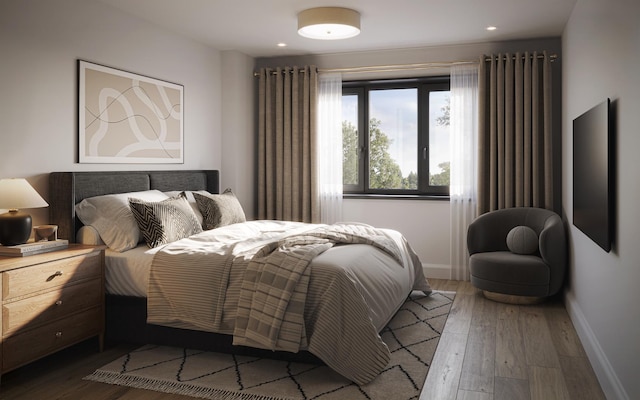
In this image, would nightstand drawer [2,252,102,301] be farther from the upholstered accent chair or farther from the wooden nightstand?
the upholstered accent chair

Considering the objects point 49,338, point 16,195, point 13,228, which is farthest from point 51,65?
point 49,338

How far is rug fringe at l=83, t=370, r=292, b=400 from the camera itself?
285cm

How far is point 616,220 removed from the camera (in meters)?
2.69

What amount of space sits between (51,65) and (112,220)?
1109mm

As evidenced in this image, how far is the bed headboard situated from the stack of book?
0.30m

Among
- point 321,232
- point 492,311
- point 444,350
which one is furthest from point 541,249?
point 321,232

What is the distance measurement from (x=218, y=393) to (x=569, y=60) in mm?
3836

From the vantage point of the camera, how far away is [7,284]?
2.87m

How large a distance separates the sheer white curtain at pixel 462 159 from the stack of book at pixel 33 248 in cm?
372

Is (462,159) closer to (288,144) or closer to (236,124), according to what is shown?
(288,144)

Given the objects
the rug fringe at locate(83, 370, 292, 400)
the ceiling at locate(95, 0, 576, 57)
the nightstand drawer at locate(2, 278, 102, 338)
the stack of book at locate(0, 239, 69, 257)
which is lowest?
the rug fringe at locate(83, 370, 292, 400)

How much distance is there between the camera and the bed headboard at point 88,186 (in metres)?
3.68

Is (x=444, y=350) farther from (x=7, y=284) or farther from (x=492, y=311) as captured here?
(x=7, y=284)

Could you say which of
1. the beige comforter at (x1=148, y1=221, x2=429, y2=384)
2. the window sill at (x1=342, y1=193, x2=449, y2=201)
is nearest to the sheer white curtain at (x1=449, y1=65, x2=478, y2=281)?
the window sill at (x1=342, y1=193, x2=449, y2=201)
